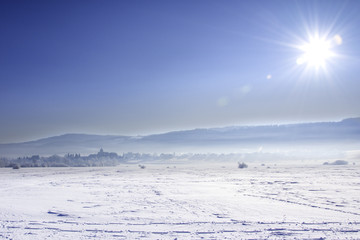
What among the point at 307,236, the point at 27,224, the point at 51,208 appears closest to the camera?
the point at 307,236

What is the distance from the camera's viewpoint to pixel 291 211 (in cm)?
1065

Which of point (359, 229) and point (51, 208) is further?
point (51, 208)

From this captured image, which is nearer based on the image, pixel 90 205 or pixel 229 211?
pixel 229 211

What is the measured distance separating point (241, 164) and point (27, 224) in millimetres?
41483

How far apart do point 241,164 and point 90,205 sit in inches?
1500

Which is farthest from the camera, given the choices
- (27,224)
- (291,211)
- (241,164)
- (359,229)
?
(241,164)

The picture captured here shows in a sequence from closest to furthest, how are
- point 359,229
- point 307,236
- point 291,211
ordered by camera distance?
1. point 307,236
2. point 359,229
3. point 291,211

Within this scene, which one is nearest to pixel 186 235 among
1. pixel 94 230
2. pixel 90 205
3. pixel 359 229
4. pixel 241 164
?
pixel 94 230

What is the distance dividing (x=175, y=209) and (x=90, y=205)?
3.43 m

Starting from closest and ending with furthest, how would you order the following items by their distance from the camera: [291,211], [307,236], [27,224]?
[307,236]
[27,224]
[291,211]

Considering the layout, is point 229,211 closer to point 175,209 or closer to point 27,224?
point 175,209

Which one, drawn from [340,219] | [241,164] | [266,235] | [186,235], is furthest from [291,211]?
[241,164]

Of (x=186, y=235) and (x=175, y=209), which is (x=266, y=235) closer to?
(x=186, y=235)

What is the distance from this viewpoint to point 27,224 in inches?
350
